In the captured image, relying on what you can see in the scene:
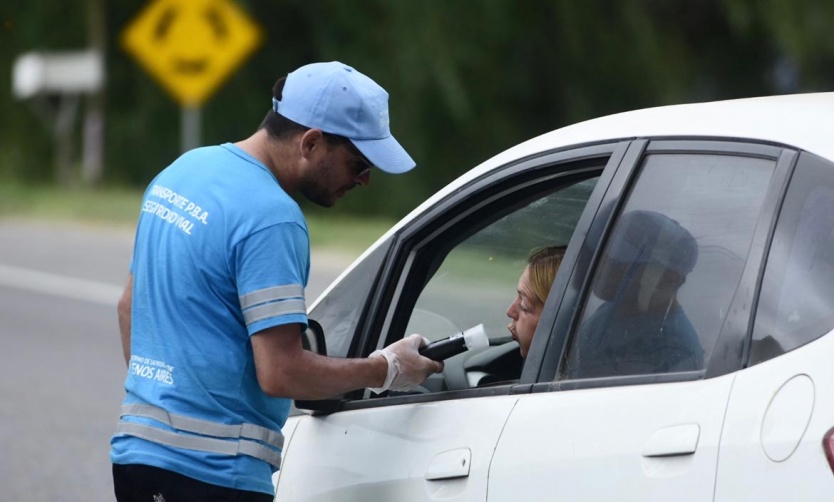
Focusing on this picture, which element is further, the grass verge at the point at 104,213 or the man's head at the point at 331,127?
the grass verge at the point at 104,213

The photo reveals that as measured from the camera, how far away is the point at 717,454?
2.42m

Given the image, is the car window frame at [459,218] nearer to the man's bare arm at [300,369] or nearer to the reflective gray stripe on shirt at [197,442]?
the man's bare arm at [300,369]

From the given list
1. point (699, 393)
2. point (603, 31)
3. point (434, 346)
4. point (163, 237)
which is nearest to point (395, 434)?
point (434, 346)

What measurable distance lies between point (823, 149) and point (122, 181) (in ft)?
65.5

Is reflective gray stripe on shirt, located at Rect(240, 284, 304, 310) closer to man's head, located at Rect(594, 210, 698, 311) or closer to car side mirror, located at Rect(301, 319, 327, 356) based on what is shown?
car side mirror, located at Rect(301, 319, 327, 356)

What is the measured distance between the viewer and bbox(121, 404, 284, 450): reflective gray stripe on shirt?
3.13m

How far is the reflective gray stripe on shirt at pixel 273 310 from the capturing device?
303 centimetres

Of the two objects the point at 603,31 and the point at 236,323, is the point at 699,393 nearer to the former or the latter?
the point at 236,323

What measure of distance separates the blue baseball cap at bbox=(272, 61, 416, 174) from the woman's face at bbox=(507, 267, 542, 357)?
0.49 meters

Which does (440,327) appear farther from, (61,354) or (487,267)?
(61,354)

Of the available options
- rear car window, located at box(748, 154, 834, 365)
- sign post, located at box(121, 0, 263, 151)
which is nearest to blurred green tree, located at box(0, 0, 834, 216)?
sign post, located at box(121, 0, 263, 151)

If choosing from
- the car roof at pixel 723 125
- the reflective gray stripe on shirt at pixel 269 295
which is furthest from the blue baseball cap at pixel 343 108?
the reflective gray stripe on shirt at pixel 269 295

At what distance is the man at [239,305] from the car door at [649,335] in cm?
46

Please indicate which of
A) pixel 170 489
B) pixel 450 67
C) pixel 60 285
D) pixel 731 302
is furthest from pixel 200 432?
pixel 450 67
